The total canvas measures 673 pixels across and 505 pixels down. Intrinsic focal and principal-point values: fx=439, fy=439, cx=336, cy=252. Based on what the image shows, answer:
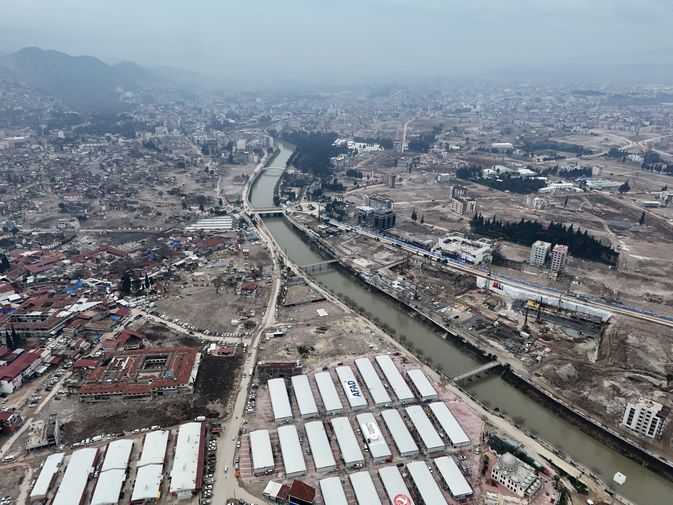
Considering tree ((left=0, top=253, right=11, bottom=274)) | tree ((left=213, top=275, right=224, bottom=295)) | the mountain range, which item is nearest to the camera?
tree ((left=213, top=275, right=224, bottom=295))

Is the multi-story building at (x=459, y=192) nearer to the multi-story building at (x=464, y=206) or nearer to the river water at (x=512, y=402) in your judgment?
the multi-story building at (x=464, y=206)

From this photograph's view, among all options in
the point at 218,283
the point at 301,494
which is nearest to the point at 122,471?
the point at 301,494

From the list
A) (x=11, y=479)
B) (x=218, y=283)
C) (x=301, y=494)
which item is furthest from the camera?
(x=218, y=283)

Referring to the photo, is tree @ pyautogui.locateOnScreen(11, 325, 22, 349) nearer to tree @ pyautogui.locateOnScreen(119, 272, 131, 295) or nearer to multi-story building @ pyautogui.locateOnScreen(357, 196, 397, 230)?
tree @ pyautogui.locateOnScreen(119, 272, 131, 295)

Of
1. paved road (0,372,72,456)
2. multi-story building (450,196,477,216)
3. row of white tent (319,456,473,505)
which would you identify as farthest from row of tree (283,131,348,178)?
row of white tent (319,456,473,505)

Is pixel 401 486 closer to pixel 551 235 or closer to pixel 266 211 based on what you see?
pixel 551 235

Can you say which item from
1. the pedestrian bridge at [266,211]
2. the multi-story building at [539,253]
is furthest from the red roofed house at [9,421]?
the multi-story building at [539,253]

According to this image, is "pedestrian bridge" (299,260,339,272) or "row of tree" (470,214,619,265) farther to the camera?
"row of tree" (470,214,619,265)
